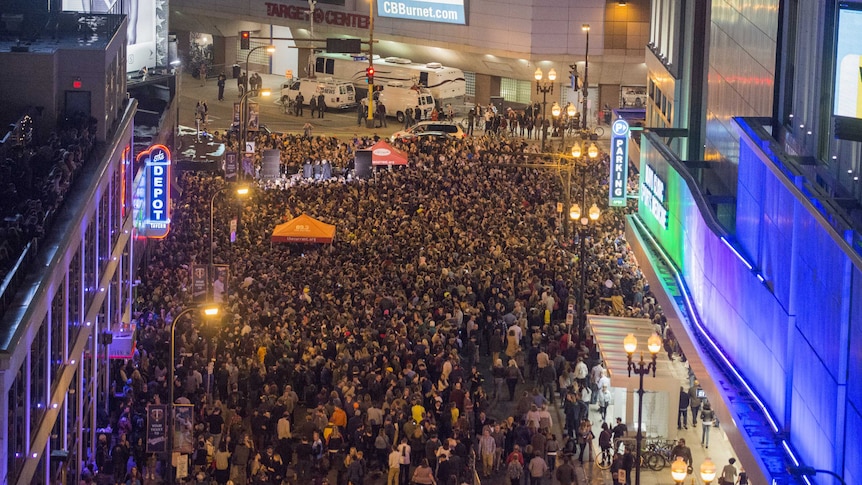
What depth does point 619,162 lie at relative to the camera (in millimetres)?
51375

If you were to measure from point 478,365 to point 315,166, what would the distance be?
68.4ft

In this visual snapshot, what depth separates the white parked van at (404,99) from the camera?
7944cm

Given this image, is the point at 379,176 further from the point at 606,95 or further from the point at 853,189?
the point at 853,189

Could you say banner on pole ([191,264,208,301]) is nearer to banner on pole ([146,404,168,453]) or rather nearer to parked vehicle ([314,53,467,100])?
banner on pole ([146,404,168,453])

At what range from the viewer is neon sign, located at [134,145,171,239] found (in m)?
45.3

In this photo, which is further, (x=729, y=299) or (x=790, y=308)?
(x=729, y=299)

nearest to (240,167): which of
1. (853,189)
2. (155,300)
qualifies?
(155,300)

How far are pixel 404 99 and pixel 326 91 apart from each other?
4.61 m

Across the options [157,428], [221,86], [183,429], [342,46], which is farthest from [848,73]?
[221,86]

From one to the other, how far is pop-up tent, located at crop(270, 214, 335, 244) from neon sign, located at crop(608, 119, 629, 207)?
9352mm

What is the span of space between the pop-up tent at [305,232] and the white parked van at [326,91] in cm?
3323

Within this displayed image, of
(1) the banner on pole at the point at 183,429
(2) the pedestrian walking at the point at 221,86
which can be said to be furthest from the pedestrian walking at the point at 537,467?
(2) the pedestrian walking at the point at 221,86

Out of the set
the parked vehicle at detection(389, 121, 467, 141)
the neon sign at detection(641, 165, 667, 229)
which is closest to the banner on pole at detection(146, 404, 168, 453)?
the neon sign at detection(641, 165, 667, 229)

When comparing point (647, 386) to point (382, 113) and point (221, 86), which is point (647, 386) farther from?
point (221, 86)
